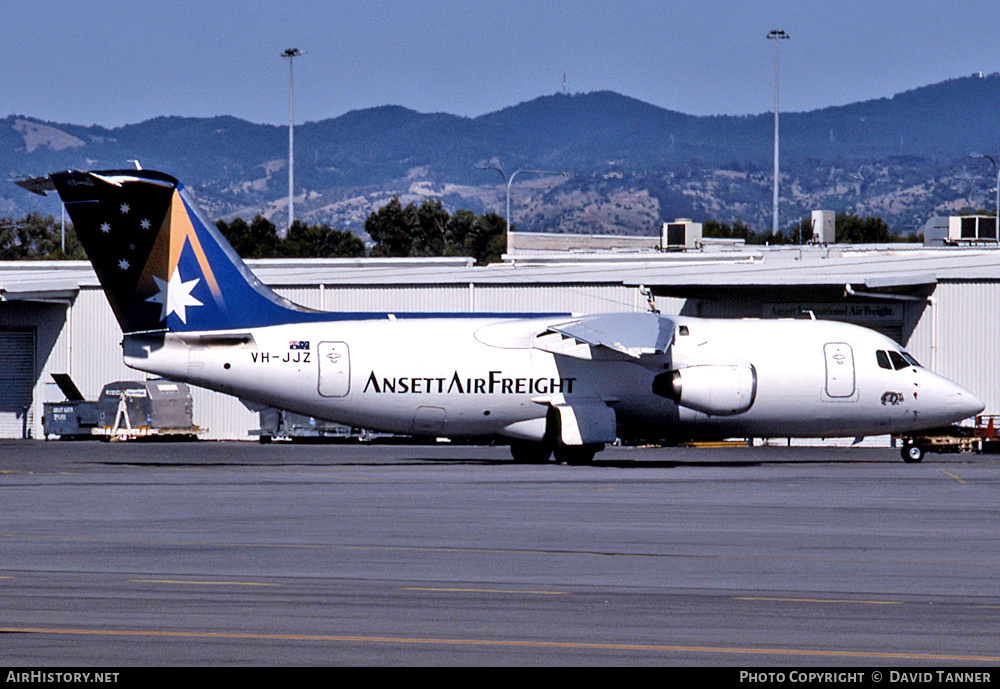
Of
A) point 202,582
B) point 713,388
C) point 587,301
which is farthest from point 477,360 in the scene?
point 202,582

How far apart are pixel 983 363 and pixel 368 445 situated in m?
22.0

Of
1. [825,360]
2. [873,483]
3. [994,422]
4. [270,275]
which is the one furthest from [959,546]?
[270,275]

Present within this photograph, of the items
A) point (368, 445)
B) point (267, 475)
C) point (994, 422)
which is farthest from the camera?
point (368, 445)

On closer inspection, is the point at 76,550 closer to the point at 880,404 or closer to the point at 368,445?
the point at 880,404

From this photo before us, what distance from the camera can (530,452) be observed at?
109 ft

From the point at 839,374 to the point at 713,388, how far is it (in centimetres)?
375

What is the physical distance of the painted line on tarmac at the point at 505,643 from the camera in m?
9.76

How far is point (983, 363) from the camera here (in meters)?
43.2

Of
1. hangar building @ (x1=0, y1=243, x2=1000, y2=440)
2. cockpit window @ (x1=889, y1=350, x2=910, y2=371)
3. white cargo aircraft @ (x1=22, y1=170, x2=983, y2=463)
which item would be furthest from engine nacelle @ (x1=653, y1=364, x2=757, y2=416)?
hangar building @ (x1=0, y1=243, x2=1000, y2=440)

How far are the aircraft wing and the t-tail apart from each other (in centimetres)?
686

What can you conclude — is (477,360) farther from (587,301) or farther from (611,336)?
(587,301)

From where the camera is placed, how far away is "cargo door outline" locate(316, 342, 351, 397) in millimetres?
30703

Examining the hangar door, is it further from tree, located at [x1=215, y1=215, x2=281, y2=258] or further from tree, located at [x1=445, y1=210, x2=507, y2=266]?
tree, located at [x1=445, y1=210, x2=507, y2=266]

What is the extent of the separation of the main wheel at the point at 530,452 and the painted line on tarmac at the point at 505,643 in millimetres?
22060
